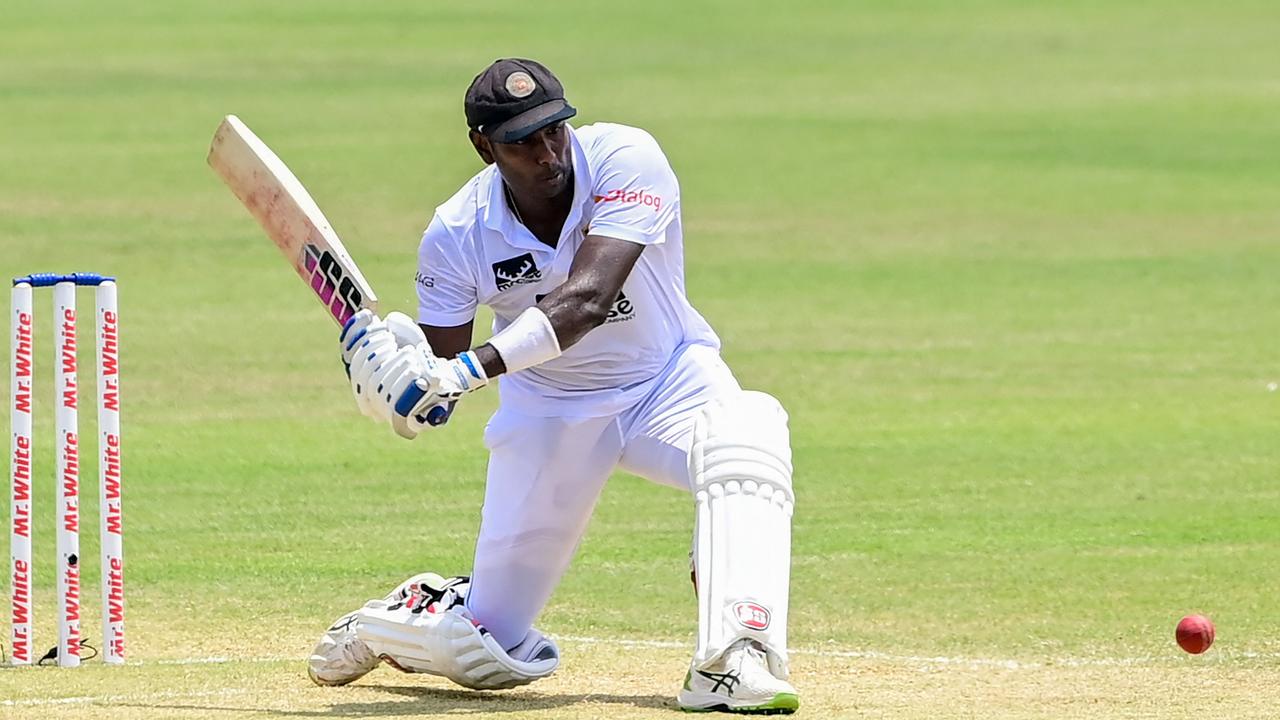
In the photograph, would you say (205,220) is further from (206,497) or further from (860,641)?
(860,641)

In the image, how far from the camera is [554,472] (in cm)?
579

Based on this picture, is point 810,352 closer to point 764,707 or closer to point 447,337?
point 447,337

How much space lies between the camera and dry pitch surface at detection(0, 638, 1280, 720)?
5.38 meters

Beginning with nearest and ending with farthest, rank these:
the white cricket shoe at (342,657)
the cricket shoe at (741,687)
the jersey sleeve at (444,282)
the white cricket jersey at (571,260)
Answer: the cricket shoe at (741,687) < the white cricket jersey at (571,260) < the jersey sleeve at (444,282) < the white cricket shoe at (342,657)

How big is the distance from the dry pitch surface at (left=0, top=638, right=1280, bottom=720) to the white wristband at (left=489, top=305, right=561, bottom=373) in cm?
80

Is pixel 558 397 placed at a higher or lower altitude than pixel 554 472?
higher

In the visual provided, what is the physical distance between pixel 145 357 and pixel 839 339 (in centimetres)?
406

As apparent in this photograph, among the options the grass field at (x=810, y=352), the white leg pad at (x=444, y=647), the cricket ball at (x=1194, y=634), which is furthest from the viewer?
the grass field at (x=810, y=352)

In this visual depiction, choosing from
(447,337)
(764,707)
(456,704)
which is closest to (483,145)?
(447,337)

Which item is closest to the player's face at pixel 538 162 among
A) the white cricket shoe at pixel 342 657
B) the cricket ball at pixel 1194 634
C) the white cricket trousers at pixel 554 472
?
the white cricket trousers at pixel 554 472

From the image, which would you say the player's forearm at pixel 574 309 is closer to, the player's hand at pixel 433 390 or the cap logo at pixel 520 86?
the player's hand at pixel 433 390

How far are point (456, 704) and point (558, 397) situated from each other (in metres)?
0.79

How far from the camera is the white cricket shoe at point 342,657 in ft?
19.2

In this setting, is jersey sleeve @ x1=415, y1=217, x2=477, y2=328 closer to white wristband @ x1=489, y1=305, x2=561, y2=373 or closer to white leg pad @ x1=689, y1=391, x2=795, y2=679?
white wristband @ x1=489, y1=305, x2=561, y2=373
